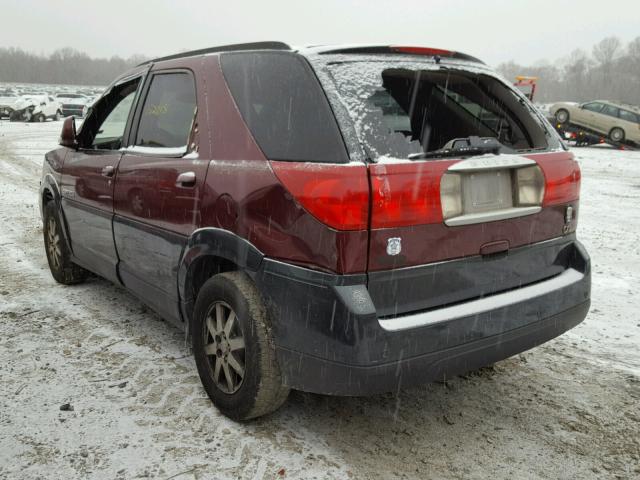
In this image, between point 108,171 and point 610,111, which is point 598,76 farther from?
point 108,171

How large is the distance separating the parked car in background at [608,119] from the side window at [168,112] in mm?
23357

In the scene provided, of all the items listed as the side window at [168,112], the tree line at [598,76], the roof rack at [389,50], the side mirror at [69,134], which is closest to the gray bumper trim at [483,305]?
the roof rack at [389,50]

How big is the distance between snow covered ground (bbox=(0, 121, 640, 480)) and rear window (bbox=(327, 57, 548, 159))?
1.36 metres

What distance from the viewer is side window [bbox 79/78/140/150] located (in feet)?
12.9

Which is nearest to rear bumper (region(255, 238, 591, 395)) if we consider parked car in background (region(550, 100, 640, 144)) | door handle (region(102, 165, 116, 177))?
door handle (region(102, 165, 116, 177))

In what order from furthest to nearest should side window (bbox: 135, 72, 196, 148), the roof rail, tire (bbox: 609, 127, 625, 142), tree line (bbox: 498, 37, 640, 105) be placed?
1. tree line (bbox: 498, 37, 640, 105)
2. tire (bbox: 609, 127, 625, 142)
3. side window (bbox: 135, 72, 196, 148)
4. the roof rail

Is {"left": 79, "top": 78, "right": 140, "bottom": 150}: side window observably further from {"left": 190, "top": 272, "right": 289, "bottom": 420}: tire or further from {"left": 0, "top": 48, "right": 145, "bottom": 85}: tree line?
{"left": 0, "top": 48, "right": 145, "bottom": 85}: tree line

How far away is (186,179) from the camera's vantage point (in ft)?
9.81

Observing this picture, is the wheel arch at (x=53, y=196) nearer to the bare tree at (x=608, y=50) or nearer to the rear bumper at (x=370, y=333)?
the rear bumper at (x=370, y=333)

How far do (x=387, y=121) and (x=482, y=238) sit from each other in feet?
2.15

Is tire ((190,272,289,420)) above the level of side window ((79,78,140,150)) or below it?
below

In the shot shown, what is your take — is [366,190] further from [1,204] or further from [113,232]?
[1,204]

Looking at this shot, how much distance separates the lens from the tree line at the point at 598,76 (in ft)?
323

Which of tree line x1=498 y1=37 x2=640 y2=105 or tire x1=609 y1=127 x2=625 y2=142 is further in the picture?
tree line x1=498 y1=37 x2=640 y2=105
